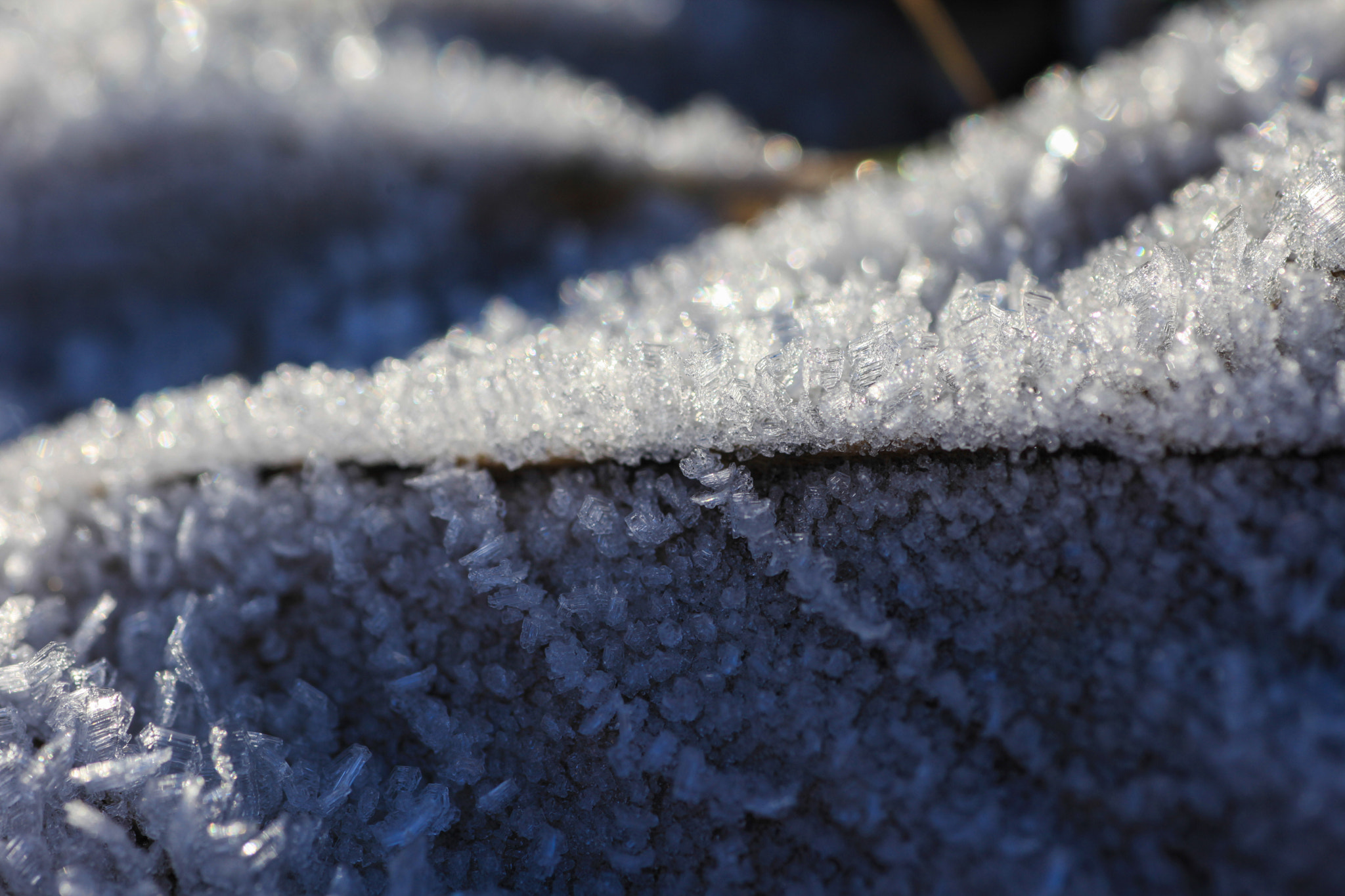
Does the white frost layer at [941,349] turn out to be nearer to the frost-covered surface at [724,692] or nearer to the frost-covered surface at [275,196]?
the frost-covered surface at [724,692]

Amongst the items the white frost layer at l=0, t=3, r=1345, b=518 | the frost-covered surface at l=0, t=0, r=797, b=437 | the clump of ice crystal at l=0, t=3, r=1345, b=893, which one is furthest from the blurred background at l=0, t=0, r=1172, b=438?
the clump of ice crystal at l=0, t=3, r=1345, b=893

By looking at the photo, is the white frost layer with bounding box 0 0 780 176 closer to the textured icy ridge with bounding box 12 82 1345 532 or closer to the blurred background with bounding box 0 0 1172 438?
the blurred background with bounding box 0 0 1172 438

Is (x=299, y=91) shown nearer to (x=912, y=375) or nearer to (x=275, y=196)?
(x=275, y=196)

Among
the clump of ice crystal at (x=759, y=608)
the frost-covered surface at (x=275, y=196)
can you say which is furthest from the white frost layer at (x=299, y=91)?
the clump of ice crystal at (x=759, y=608)

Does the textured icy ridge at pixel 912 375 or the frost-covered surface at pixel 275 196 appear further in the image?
the frost-covered surface at pixel 275 196

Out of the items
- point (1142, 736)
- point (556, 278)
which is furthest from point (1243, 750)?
point (556, 278)

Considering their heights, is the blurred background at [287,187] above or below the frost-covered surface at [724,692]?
above
